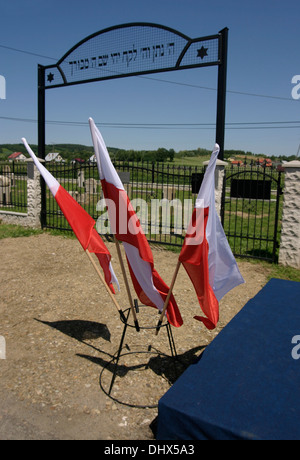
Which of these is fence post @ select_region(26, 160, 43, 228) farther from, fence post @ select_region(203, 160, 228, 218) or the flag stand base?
the flag stand base

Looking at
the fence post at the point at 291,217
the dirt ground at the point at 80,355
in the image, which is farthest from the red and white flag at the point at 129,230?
the fence post at the point at 291,217

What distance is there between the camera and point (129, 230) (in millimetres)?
3100

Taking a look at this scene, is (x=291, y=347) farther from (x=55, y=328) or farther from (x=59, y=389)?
(x=55, y=328)

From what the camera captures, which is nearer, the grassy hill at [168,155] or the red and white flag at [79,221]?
the red and white flag at [79,221]

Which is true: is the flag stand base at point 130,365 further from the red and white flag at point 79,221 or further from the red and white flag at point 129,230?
the red and white flag at point 79,221

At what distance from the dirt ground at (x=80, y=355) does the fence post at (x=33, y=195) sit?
11.9 ft

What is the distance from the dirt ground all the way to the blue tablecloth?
66 centimetres

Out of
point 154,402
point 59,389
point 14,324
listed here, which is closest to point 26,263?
point 14,324

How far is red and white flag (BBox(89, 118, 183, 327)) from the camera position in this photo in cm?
308

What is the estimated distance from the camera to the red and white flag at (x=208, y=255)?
296 cm

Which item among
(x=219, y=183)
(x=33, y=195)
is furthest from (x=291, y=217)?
(x=33, y=195)

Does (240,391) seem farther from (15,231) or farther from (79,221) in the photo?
(15,231)

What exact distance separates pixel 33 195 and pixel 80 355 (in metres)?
7.16

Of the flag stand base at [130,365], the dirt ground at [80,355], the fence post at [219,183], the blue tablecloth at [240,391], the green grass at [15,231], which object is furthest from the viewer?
the green grass at [15,231]
